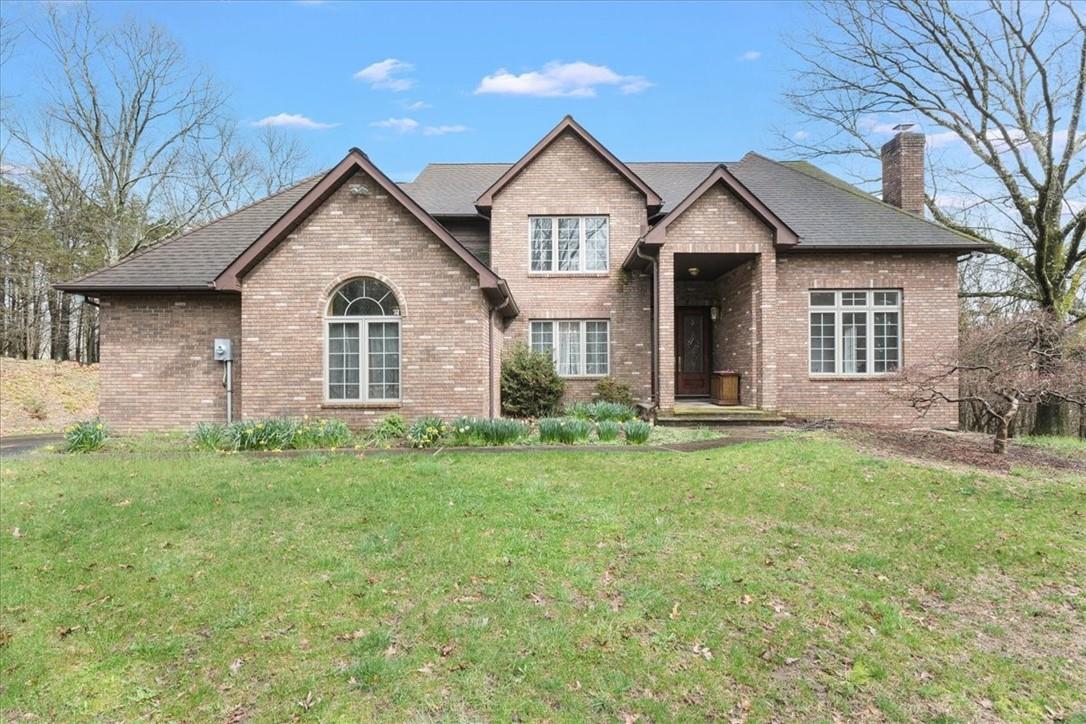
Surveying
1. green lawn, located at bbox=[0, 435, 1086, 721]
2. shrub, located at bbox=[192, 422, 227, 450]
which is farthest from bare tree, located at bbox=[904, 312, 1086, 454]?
shrub, located at bbox=[192, 422, 227, 450]

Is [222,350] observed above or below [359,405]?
above

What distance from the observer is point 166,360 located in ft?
43.6

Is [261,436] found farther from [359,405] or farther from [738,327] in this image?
[738,327]

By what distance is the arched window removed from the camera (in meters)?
12.2

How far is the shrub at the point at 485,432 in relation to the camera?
10203 mm

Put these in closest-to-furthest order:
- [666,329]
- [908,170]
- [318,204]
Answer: [318,204] < [666,329] < [908,170]

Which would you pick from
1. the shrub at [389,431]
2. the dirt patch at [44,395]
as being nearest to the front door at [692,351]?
the shrub at [389,431]

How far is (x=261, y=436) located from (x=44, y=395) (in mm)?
17052

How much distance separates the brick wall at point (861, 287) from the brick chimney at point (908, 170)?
2829 mm

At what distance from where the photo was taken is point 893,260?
48.5 feet

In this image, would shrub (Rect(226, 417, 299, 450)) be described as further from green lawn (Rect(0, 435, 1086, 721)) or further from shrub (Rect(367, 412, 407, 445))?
green lawn (Rect(0, 435, 1086, 721))

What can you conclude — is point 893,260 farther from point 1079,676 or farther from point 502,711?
point 502,711

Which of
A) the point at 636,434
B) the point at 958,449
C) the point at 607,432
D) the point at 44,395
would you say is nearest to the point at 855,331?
the point at 958,449

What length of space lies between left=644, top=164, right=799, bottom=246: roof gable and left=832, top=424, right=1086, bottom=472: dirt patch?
180 inches
